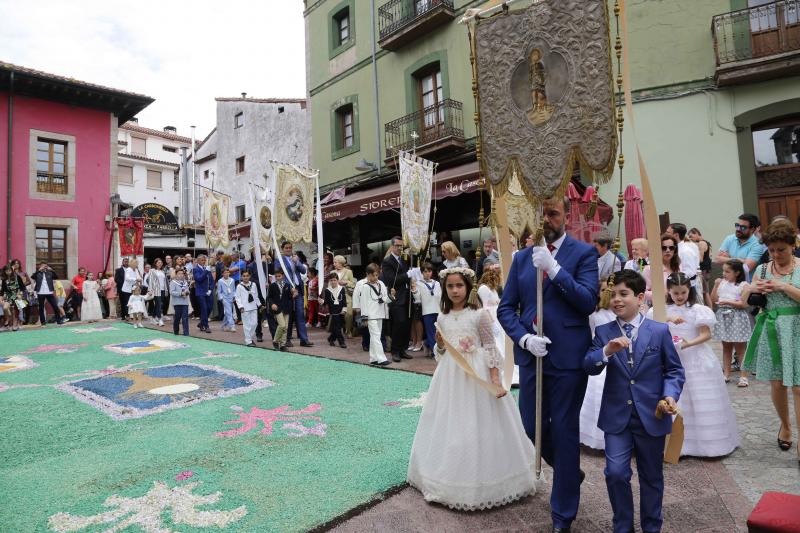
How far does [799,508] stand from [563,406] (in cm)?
121

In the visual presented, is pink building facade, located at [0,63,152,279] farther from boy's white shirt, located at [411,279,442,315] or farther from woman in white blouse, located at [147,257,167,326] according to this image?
boy's white shirt, located at [411,279,442,315]

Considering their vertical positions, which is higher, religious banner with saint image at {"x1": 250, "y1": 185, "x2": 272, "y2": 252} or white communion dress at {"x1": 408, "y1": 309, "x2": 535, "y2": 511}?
religious banner with saint image at {"x1": 250, "y1": 185, "x2": 272, "y2": 252}

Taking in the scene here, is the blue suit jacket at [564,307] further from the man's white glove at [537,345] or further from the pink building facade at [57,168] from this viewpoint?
the pink building facade at [57,168]

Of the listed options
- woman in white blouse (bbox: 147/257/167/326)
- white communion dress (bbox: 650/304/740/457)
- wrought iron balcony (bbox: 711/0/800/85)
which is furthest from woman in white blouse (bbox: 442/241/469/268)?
woman in white blouse (bbox: 147/257/167/326)

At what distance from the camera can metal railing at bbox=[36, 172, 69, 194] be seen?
18.8m

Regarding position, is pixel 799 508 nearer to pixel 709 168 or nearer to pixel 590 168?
pixel 590 168

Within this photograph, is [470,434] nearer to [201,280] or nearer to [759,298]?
[759,298]

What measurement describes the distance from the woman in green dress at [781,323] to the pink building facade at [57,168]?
69.6ft

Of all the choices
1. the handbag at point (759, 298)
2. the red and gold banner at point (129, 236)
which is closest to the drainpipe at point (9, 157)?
the red and gold banner at point (129, 236)

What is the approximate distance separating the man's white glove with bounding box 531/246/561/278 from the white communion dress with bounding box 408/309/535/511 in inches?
32.7

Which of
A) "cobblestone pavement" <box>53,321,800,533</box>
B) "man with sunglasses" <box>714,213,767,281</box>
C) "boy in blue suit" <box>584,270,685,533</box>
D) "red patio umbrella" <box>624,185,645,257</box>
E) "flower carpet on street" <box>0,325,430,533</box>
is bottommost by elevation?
"cobblestone pavement" <box>53,321,800,533</box>

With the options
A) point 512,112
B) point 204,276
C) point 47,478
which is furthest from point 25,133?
point 512,112

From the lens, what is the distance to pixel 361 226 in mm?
16453

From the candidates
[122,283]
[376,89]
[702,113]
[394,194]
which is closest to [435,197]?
[394,194]
